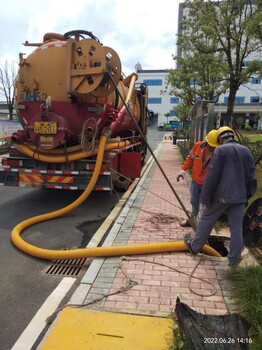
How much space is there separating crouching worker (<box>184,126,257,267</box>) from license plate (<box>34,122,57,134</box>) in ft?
11.6

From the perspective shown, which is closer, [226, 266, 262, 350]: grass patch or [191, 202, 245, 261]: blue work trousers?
[226, 266, 262, 350]: grass patch

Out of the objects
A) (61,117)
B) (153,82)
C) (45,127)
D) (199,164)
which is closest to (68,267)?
(199,164)

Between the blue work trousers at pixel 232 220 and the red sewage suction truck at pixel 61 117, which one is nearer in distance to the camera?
the blue work trousers at pixel 232 220

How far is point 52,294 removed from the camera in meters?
3.53

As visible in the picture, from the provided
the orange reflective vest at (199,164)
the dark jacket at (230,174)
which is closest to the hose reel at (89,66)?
the orange reflective vest at (199,164)

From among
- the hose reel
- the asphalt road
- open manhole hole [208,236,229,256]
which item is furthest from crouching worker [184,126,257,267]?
the hose reel

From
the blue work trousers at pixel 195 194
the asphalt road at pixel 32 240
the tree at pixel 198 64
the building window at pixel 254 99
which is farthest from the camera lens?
Result: the building window at pixel 254 99

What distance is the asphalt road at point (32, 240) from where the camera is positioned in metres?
3.21

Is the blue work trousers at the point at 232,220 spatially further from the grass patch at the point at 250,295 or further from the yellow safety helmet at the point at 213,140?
the yellow safety helmet at the point at 213,140

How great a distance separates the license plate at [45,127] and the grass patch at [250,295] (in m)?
4.23

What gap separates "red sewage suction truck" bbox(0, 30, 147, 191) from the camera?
595cm

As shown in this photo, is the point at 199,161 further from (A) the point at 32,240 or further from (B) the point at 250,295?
(A) the point at 32,240

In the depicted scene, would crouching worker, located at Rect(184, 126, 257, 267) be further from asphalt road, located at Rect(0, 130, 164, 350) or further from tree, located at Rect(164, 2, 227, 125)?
tree, located at Rect(164, 2, 227, 125)

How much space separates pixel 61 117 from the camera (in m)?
6.37
